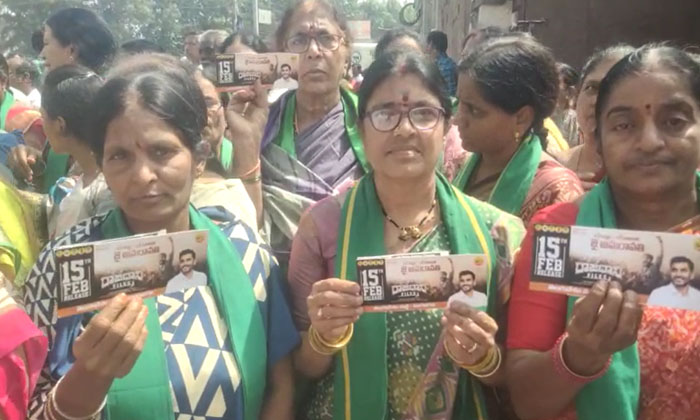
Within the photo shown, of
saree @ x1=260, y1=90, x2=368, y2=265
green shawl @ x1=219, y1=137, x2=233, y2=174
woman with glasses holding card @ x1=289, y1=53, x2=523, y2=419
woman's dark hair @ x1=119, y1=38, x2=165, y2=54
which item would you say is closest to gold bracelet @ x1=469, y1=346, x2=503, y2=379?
woman with glasses holding card @ x1=289, y1=53, x2=523, y2=419

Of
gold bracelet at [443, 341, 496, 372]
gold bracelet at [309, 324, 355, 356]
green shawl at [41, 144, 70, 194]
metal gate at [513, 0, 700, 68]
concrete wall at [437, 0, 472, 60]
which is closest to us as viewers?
gold bracelet at [443, 341, 496, 372]

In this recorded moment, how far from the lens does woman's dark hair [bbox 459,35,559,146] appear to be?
3033 millimetres

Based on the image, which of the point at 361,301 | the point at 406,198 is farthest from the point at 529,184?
the point at 361,301

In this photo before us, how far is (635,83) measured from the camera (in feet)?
6.47

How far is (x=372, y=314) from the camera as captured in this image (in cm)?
209

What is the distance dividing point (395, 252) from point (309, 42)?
5.15 ft

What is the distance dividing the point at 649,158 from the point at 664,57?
1.00 ft

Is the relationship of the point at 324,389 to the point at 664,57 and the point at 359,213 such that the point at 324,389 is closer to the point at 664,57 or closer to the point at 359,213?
the point at 359,213

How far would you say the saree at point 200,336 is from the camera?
1926mm

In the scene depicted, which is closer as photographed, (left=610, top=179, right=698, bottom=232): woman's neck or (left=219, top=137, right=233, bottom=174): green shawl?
A: (left=610, top=179, right=698, bottom=232): woman's neck

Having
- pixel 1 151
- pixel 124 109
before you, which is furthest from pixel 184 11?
pixel 124 109

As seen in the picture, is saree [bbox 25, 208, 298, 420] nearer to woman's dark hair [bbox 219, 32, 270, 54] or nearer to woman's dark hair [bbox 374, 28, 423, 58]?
woman's dark hair [bbox 219, 32, 270, 54]

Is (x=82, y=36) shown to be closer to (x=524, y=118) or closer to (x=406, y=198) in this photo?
(x=524, y=118)

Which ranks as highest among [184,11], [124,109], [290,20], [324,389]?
[184,11]
